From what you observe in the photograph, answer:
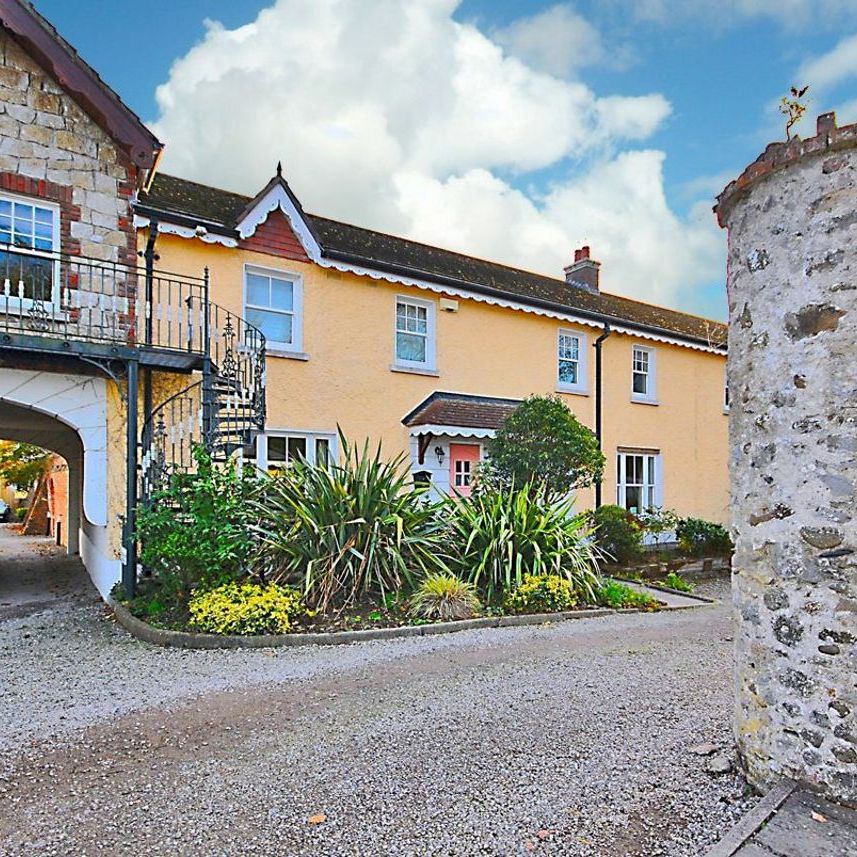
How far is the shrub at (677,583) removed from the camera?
37.4 ft

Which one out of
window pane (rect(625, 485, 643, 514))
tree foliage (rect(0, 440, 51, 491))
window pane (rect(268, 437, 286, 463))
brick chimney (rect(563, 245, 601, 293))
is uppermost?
brick chimney (rect(563, 245, 601, 293))

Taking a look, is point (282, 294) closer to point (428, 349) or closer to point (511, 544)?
point (428, 349)

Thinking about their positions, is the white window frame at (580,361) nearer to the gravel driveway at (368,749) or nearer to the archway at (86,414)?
the gravel driveway at (368,749)

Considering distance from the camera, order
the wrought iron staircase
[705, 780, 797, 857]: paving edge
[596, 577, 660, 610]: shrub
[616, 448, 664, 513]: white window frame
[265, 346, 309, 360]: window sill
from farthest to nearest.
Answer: [616, 448, 664, 513]: white window frame, [265, 346, 309, 360]: window sill, [596, 577, 660, 610]: shrub, the wrought iron staircase, [705, 780, 797, 857]: paving edge

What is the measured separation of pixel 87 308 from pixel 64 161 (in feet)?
7.07

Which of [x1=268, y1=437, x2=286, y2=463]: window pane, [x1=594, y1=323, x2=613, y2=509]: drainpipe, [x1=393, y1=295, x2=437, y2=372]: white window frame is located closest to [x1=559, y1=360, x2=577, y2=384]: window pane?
[x1=594, y1=323, x2=613, y2=509]: drainpipe

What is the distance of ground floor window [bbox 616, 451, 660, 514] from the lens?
1636 centimetres

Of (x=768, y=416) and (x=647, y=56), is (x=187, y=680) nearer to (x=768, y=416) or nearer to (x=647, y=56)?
(x=768, y=416)

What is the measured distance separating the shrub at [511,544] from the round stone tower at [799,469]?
5227 mm

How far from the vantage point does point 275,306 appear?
1154cm

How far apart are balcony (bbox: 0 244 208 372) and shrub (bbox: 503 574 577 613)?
5.51 meters

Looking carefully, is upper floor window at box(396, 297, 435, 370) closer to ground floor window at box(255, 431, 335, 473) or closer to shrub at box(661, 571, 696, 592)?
ground floor window at box(255, 431, 335, 473)

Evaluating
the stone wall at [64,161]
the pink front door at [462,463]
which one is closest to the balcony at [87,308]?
the stone wall at [64,161]

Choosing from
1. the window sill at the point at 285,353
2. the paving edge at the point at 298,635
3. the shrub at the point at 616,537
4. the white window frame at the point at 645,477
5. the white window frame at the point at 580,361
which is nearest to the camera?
the paving edge at the point at 298,635
